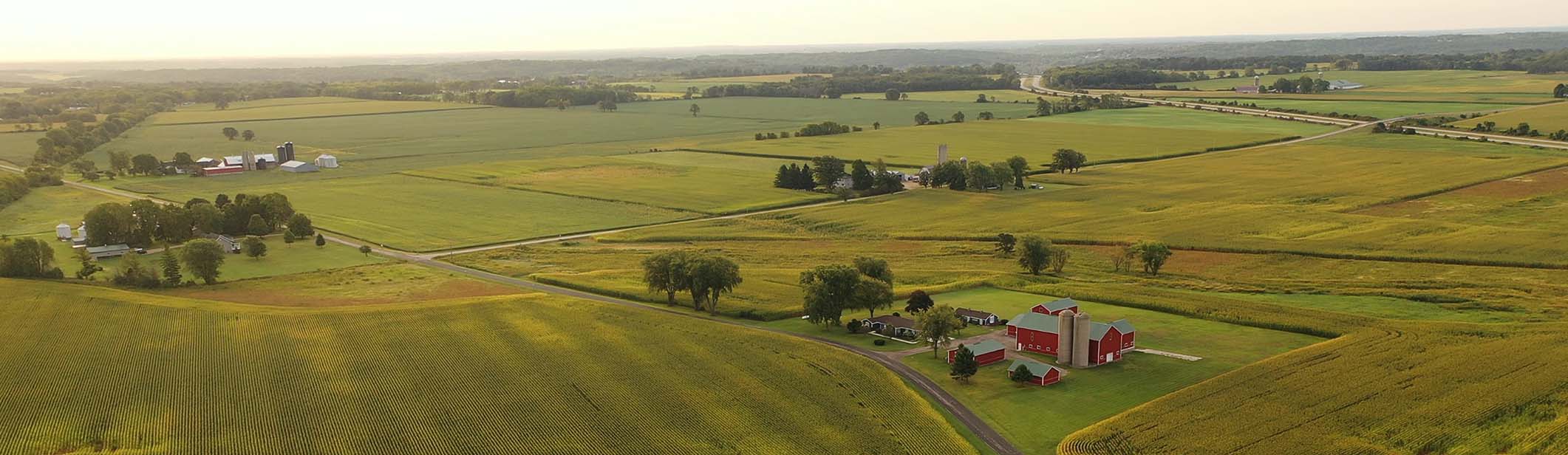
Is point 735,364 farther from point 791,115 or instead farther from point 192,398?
point 791,115

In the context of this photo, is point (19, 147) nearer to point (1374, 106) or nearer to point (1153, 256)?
point (1153, 256)

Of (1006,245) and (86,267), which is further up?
(86,267)

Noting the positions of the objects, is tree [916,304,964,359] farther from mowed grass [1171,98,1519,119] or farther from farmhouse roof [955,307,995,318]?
mowed grass [1171,98,1519,119]

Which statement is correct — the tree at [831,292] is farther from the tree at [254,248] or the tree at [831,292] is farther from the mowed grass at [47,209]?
the mowed grass at [47,209]

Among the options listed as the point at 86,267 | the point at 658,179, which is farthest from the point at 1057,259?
the point at 86,267

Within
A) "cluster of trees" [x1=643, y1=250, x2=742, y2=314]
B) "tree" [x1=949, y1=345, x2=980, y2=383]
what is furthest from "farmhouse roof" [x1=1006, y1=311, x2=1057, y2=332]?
"cluster of trees" [x1=643, y1=250, x2=742, y2=314]

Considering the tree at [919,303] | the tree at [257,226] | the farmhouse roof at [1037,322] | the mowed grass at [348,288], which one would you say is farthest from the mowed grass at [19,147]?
the farmhouse roof at [1037,322]

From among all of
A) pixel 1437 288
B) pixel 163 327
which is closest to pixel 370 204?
pixel 163 327
